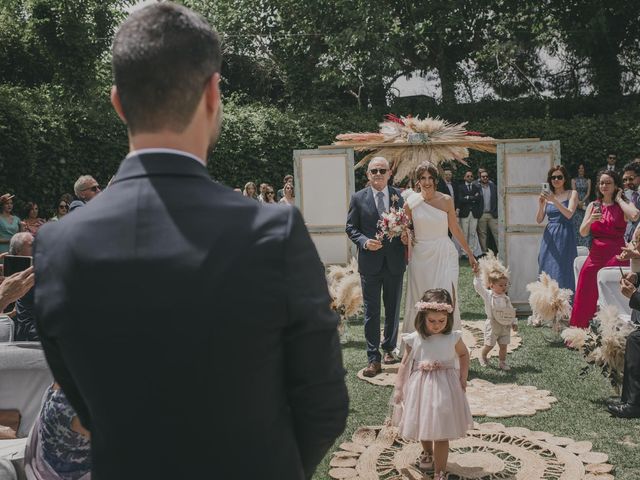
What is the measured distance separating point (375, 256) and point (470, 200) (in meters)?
8.87

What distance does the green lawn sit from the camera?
5.07 meters

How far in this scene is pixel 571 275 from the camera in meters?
9.33

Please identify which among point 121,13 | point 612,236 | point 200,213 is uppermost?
point 121,13

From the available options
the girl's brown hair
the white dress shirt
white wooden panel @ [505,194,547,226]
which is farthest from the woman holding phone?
the girl's brown hair

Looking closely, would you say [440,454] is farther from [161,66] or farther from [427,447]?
[161,66]

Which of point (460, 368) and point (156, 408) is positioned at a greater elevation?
point (156, 408)

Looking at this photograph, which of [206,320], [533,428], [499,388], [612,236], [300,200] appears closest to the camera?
[206,320]

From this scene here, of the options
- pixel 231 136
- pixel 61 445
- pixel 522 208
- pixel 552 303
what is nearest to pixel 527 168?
pixel 522 208

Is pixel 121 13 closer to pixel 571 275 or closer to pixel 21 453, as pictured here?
pixel 571 275

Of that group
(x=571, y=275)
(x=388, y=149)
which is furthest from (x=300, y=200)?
(x=571, y=275)

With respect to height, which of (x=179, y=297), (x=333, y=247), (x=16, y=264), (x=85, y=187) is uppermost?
(x=85, y=187)

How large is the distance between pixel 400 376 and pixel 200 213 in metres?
3.64

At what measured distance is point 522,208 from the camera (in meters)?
9.90

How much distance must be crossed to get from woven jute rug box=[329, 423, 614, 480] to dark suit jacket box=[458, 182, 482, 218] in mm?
10652
